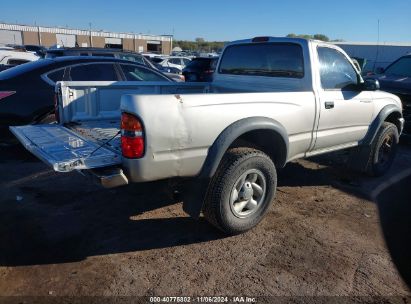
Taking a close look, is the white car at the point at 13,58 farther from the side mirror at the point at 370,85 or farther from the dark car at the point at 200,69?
the side mirror at the point at 370,85

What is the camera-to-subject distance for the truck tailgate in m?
3.10

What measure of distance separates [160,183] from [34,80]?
3769mm

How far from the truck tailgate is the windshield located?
7.61 metres

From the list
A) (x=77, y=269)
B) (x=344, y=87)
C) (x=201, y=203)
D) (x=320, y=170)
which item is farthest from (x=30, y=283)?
(x=320, y=170)

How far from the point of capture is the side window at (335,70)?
4645 mm

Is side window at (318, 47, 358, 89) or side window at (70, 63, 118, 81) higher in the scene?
side window at (318, 47, 358, 89)

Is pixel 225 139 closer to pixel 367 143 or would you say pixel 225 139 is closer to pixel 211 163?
pixel 211 163

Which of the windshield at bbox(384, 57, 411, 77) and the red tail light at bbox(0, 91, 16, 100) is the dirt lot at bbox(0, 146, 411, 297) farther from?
the windshield at bbox(384, 57, 411, 77)

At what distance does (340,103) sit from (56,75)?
4.52 metres

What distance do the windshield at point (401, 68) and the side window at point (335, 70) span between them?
14.3ft

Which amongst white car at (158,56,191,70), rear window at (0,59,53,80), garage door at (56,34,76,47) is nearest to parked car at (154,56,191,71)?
white car at (158,56,191,70)

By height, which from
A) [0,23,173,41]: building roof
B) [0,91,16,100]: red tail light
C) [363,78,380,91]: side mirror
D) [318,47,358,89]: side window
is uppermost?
[0,23,173,41]: building roof

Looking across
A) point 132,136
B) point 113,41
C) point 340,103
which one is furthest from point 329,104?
point 113,41

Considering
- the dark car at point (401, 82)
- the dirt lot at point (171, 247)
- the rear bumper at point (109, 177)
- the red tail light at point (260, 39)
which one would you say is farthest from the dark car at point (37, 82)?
the dark car at point (401, 82)
